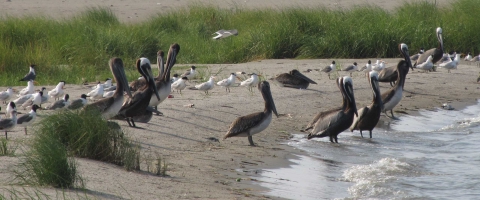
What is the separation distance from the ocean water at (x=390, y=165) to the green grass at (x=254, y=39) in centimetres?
632

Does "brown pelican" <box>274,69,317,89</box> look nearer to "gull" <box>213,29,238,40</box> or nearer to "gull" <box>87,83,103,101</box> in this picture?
"gull" <box>87,83,103,101</box>

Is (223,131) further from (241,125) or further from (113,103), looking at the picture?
(113,103)

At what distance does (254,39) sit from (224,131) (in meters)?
9.21

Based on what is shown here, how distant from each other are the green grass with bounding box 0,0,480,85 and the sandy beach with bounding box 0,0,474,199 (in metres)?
0.71

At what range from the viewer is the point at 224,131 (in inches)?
414

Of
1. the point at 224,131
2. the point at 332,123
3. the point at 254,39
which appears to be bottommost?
the point at 224,131

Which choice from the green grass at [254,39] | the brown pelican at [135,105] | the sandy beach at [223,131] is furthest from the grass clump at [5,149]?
the green grass at [254,39]

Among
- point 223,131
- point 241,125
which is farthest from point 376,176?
point 223,131

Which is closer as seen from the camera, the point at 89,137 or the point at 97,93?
the point at 89,137

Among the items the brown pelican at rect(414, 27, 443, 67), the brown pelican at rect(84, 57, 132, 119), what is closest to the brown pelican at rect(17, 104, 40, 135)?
the brown pelican at rect(84, 57, 132, 119)

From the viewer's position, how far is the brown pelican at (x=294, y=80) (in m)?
14.0

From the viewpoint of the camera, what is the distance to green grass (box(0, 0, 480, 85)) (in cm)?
1684

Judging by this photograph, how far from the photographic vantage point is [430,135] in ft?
38.3

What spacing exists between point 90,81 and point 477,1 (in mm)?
11637
